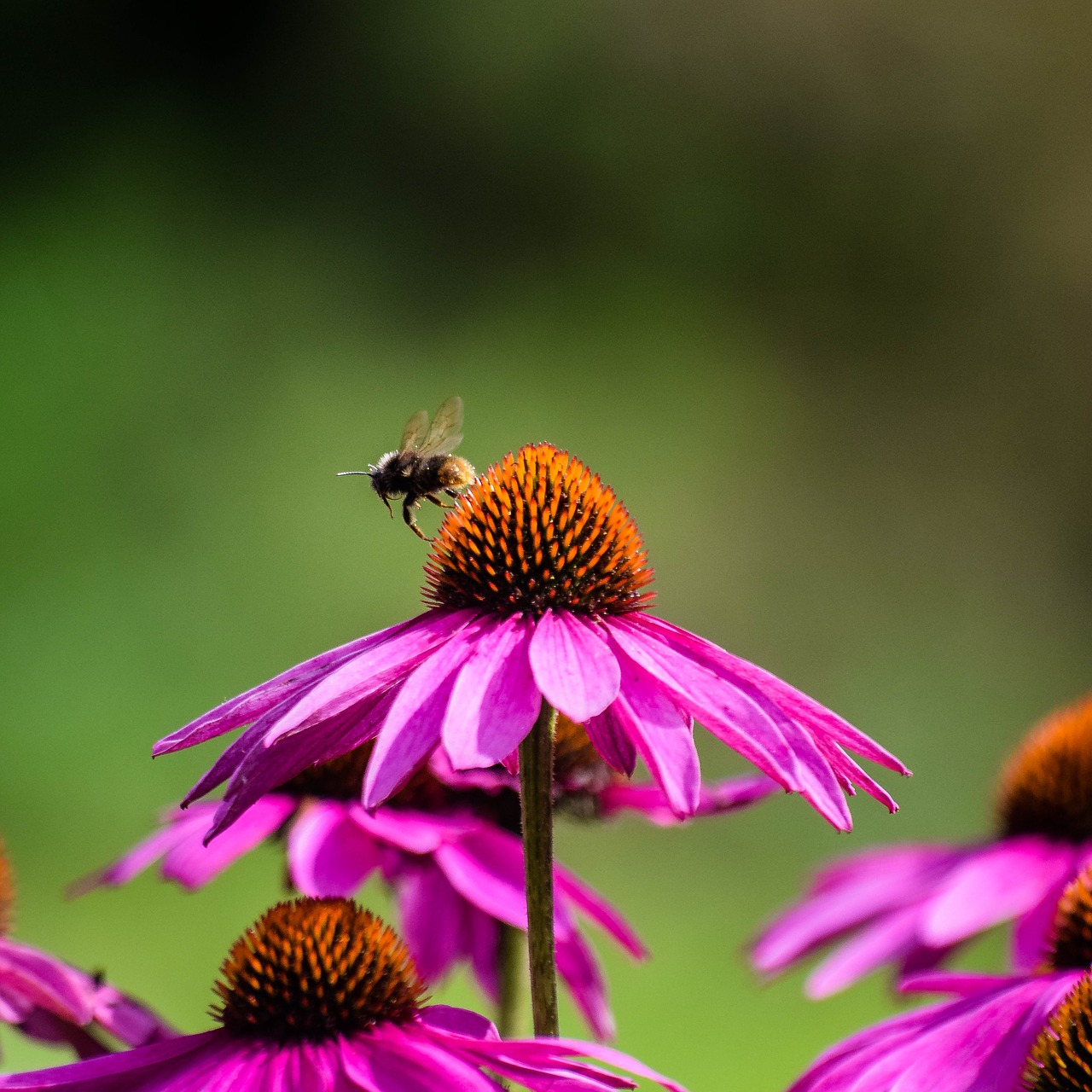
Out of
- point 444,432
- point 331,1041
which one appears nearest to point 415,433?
point 444,432

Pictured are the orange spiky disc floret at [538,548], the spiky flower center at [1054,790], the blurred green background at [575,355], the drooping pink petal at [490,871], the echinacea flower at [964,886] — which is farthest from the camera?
the blurred green background at [575,355]

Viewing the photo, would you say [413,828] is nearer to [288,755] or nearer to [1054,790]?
[288,755]

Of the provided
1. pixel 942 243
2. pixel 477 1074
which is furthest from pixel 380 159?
pixel 477 1074

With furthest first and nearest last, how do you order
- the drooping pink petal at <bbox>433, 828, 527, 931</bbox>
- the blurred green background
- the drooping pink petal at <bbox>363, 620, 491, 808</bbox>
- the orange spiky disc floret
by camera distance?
the blurred green background, the drooping pink petal at <bbox>433, 828, 527, 931</bbox>, the orange spiky disc floret, the drooping pink petal at <bbox>363, 620, 491, 808</bbox>

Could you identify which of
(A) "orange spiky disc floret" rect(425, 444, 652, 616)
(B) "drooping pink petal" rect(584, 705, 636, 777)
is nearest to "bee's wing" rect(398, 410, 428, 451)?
(A) "orange spiky disc floret" rect(425, 444, 652, 616)

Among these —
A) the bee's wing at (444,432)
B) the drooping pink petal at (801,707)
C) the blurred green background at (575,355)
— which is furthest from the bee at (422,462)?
the blurred green background at (575,355)

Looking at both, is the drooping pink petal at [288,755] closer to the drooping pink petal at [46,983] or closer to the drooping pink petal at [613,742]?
the drooping pink petal at [613,742]

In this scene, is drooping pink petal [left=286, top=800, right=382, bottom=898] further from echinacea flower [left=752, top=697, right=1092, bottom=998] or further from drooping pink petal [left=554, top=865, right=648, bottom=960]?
echinacea flower [left=752, top=697, right=1092, bottom=998]
